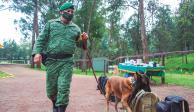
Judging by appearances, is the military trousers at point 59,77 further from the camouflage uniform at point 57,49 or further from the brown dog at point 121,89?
the brown dog at point 121,89

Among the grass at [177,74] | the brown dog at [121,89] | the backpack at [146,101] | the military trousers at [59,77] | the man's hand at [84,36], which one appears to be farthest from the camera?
the grass at [177,74]

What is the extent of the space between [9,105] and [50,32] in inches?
171

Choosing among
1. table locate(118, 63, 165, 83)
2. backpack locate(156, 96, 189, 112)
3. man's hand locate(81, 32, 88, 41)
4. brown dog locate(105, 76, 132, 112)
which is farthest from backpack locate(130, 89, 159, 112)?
table locate(118, 63, 165, 83)

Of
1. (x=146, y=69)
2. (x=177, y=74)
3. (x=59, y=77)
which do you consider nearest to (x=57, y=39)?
(x=59, y=77)

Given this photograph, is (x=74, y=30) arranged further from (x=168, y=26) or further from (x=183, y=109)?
(x=168, y=26)

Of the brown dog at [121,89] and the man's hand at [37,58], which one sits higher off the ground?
the man's hand at [37,58]

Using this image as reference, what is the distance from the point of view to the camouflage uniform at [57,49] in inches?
234

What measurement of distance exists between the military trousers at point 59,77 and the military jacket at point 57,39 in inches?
6.7

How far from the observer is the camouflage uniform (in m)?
5.95

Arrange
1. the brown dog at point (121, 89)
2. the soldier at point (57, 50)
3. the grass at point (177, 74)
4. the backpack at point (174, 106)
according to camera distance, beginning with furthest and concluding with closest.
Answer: the grass at point (177, 74), the brown dog at point (121, 89), the soldier at point (57, 50), the backpack at point (174, 106)

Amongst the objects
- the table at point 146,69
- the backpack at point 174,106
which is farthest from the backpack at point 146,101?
the table at point 146,69

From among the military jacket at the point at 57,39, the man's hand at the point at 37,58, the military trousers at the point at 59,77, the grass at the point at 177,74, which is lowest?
the grass at the point at 177,74

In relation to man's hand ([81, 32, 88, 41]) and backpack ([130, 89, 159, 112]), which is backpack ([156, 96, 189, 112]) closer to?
backpack ([130, 89, 159, 112])

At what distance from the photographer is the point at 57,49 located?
19.7 ft
